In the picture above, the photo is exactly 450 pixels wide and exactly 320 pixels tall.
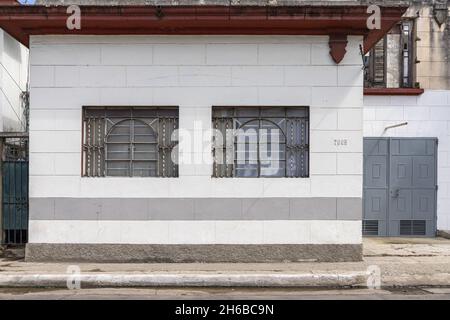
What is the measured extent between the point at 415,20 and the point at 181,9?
7255 millimetres

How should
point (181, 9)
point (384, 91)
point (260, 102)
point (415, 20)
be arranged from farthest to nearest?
point (415, 20)
point (384, 91)
point (260, 102)
point (181, 9)

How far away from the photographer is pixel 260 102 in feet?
29.0

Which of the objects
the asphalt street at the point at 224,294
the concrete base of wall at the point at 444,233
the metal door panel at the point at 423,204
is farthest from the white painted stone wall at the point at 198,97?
the concrete base of wall at the point at 444,233

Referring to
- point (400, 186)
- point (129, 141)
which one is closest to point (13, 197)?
point (129, 141)

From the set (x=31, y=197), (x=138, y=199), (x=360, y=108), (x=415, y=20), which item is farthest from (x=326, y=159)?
(x=415, y=20)

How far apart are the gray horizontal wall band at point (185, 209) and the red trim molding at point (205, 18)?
9.31 feet

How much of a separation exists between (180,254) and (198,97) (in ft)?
8.87

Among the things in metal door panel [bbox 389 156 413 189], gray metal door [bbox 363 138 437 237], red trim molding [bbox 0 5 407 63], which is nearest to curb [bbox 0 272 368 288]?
red trim molding [bbox 0 5 407 63]

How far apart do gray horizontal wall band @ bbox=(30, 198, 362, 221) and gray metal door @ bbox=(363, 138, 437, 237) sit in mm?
3049

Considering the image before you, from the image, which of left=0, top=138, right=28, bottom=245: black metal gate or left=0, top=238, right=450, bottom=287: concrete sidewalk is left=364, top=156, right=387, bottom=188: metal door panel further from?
left=0, top=138, right=28, bottom=245: black metal gate

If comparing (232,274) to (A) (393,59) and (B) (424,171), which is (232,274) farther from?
(A) (393,59)

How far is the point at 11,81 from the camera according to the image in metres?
10.9

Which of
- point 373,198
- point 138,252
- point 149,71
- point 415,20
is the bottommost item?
point 138,252

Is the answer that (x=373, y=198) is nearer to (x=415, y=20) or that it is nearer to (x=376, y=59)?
(x=376, y=59)
